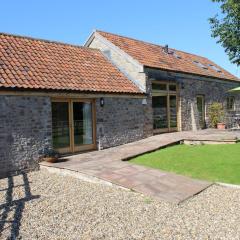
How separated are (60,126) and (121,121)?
358 centimetres

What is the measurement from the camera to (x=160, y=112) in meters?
18.7

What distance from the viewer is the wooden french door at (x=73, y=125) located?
1274cm

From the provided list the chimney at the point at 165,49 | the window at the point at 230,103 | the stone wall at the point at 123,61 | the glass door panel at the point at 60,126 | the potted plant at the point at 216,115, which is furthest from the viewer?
the window at the point at 230,103

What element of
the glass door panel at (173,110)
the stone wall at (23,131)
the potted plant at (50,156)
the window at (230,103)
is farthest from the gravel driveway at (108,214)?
the window at (230,103)

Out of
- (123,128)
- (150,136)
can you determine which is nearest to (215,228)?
(123,128)

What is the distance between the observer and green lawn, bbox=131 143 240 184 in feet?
33.0

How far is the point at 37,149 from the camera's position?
11.8m

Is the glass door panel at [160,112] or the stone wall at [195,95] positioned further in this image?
the stone wall at [195,95]

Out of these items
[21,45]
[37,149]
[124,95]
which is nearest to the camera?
[37,149]

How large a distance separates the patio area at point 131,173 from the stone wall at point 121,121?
766mm

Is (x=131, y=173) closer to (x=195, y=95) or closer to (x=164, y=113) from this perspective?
(x=164, y=113)

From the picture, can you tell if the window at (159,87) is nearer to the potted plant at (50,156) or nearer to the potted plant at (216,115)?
the potted plant at (216,115)

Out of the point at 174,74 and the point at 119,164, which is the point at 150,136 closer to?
the point at 174,74

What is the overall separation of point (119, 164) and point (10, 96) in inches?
172
